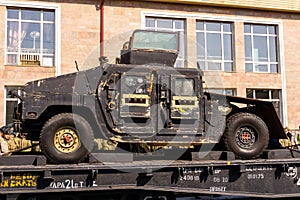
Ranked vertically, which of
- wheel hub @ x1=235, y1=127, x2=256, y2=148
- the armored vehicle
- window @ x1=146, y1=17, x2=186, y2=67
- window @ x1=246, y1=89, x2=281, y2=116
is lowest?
wheel hub @ x1=235, y1=127, x2=256, y2=148

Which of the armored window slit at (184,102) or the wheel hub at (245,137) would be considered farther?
the wheel hub at (245,137)

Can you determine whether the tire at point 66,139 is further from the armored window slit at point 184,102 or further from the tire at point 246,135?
the tire at point 246,135

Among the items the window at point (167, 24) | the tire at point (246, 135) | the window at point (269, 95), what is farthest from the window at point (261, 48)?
the tire at point (246, 135)

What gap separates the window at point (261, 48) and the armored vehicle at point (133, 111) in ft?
41.8

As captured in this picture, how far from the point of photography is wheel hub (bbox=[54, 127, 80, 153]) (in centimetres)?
650

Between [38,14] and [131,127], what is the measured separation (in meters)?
12.2

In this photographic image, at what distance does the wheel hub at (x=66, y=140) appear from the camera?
650 centimetres

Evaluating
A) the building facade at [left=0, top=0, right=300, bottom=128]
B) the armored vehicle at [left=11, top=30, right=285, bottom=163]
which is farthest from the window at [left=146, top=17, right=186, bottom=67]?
Result: the armored vehicle at [left=11, top=30, right=285, bottom=163]

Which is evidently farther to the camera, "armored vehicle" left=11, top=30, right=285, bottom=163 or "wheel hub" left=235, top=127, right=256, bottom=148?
"wheel hub" left=235, top=127, right=256, bottom=148

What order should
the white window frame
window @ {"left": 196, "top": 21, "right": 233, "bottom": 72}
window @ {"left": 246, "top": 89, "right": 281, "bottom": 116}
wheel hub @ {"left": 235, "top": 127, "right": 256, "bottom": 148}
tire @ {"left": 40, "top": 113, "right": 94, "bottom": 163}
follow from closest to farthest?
tire @ {"left": 40, "top": 113, "right": 94, "bottom": 163} → wheel hub @ {"left": 235, "top": 127, "right": 256, "bottom": 148} → the white window frame → window @ {"left": 196, "top": 21, "right": 233, "bottom": 72} → window @ {"left": 246, "top": 89, "right": 281, "bottom": 116}

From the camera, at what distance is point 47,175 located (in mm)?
5801

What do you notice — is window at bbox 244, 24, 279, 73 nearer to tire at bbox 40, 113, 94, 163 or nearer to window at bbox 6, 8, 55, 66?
window at bbox 6, 8, 55, 66

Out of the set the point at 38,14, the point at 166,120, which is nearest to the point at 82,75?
the point at 166,120

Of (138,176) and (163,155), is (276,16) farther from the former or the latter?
(138,176)
